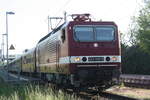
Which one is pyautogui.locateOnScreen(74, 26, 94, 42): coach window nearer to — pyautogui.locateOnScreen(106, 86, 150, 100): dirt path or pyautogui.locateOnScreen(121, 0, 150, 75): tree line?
pyautogui.locateOnScreen(106, 86, 150, 100): dirt path

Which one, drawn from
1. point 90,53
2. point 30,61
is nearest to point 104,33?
point 90,53

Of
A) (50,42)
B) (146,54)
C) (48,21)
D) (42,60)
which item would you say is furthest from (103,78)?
(48,21)

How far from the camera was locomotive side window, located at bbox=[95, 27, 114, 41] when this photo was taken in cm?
1881

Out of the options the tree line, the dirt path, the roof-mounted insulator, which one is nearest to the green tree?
the tree line

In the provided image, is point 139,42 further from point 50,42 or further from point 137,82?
point 50,42

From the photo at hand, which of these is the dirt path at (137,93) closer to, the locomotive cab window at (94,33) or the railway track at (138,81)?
the railway track at (138,81)

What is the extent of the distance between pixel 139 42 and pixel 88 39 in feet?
74.8

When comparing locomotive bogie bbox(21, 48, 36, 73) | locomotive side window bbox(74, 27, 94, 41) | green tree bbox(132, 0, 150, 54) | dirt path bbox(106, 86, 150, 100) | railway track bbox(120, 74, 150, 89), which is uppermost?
green tree bbox(132, 0, 150, 54)

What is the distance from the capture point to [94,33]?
1886 centimetres

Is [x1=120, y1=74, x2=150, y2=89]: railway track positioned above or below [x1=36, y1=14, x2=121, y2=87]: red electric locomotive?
below

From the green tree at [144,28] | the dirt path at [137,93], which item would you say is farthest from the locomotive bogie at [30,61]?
the dirt path at [137,93]

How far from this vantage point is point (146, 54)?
40281 mm

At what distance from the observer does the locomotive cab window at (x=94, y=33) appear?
18.7 meters

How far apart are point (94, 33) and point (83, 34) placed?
19.3 inches
